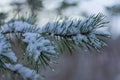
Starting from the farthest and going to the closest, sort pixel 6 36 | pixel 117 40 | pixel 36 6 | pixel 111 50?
pixel 117 40
pixel 111 50
pixel 36 6
pixel 6 36

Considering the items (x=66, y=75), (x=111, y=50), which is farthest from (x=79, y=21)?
(x=111, y=50)

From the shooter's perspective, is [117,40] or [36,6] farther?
[117,40]

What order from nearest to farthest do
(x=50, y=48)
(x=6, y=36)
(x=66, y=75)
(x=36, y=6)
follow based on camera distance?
(x=50, y=48)
(x=6, y=36)
(x=36, y=6)
(x=66, y=75)

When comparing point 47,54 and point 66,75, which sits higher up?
point 47,54

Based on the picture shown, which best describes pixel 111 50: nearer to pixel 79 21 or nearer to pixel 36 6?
pixel 36 6

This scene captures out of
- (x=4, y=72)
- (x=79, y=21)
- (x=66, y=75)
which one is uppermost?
(x=79, y=21)

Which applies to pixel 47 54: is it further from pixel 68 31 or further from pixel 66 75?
pixel 66 75

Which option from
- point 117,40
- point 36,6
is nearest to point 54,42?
point 36,6

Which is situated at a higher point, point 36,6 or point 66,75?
point 36,6

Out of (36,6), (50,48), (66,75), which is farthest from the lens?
(66,75)
